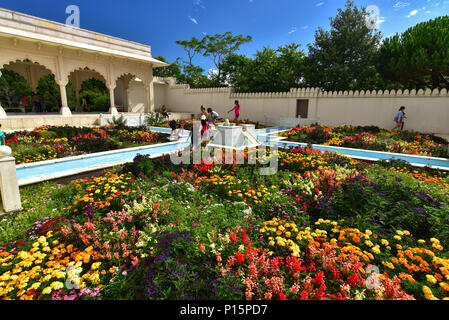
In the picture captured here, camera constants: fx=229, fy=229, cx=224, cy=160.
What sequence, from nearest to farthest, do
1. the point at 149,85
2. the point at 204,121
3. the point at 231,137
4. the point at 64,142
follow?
the point at 64,142 < the point at 204,121 < the point at 231,137 < the point at 149,85

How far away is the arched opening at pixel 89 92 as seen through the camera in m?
19.6

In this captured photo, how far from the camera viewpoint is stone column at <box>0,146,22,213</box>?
11.8 ft

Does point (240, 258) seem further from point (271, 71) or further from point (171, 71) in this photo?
point (171, 71)

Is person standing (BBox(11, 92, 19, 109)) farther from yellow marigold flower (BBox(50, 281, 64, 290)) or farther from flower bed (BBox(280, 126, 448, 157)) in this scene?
yellow marigold flower (BBox(50, 281, 64, 290))

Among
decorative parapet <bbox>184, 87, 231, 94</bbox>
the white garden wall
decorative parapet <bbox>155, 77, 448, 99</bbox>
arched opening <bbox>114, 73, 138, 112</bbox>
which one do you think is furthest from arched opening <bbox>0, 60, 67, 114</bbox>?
the white garden wall

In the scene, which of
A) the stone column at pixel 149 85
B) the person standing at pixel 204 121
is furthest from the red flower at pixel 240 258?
the stone column at pixel 149 85

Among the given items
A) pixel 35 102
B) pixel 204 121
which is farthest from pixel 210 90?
pixel 204 121

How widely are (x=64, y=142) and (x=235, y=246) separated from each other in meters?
8.08

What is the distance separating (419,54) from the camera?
15102 millimetres

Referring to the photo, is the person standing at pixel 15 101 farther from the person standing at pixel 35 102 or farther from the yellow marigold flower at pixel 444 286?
the yellow marigold flower at pixel 444 286

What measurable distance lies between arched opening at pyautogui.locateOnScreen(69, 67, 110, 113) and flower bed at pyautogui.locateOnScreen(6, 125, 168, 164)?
974cm

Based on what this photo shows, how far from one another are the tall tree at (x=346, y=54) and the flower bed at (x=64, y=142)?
14894mm

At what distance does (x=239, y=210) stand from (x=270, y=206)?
52 cm
